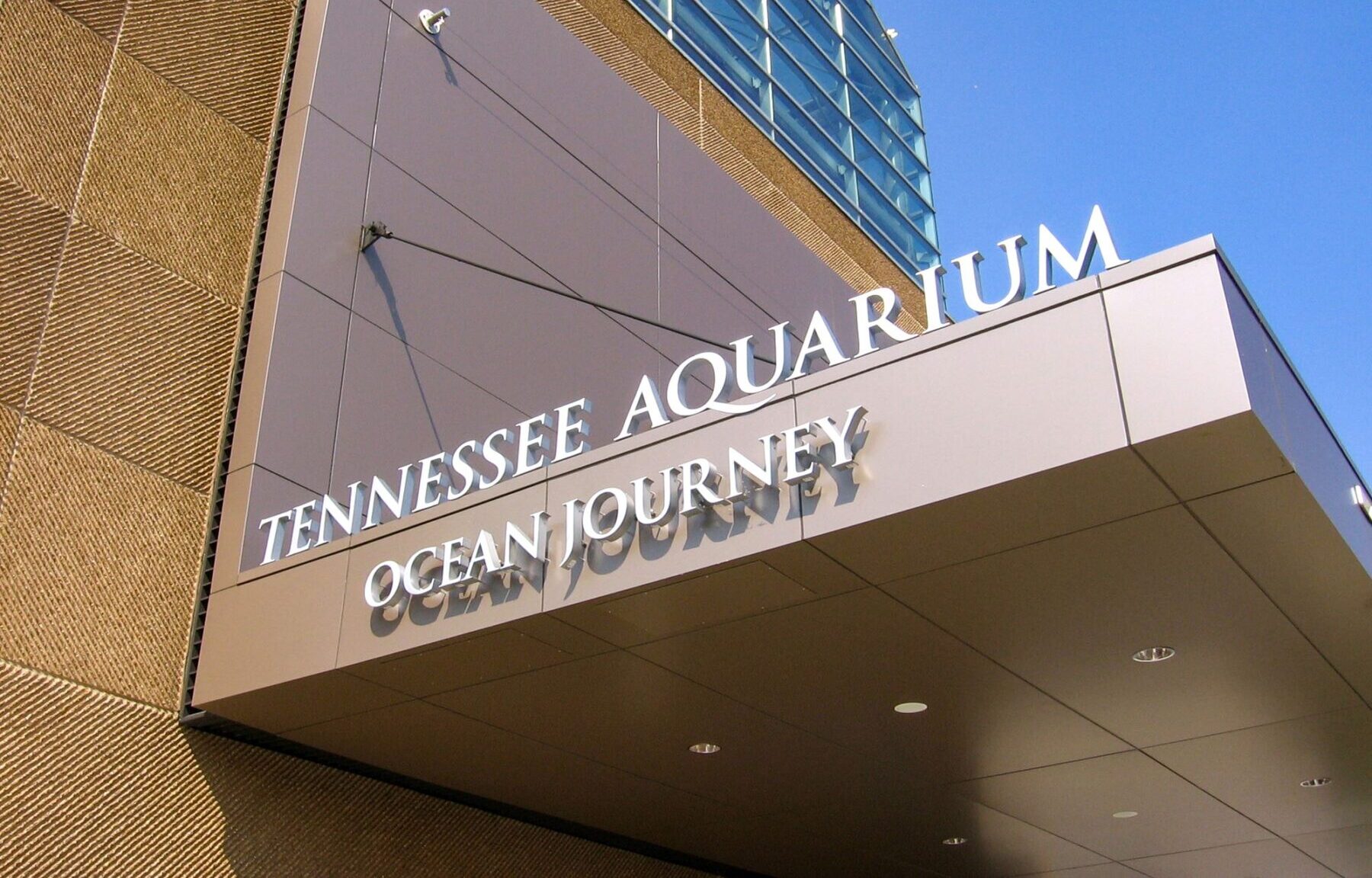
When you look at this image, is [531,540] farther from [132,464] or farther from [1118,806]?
[1118,806]

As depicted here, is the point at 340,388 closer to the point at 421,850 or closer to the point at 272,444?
the point at 272,444

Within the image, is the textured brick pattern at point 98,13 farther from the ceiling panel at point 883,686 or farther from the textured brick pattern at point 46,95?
the ceiling panel at point 883,686

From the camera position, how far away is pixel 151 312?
10844 millimetres

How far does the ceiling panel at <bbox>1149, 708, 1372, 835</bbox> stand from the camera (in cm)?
1022

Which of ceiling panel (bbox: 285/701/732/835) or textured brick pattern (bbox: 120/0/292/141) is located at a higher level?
textured brick pattern (bbox: 120/0/292/141)

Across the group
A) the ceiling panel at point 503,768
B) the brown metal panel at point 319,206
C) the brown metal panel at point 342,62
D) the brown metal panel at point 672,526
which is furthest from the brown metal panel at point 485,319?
the brown metal panel at point 672,526

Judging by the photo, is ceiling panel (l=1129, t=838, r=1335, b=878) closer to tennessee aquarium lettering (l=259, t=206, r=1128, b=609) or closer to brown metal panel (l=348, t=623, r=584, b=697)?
tennessee aquarium lettering (l=259, t=206, r=1128, b=609)

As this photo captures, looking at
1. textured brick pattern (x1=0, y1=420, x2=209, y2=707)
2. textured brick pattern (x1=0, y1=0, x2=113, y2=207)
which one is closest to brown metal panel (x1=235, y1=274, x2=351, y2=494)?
textured brick pattern (x1=0, y1=420, x2=209, y2=707)

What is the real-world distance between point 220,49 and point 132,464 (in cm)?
462

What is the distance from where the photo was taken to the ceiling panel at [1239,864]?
13555 millimetres

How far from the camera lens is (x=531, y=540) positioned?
837cm

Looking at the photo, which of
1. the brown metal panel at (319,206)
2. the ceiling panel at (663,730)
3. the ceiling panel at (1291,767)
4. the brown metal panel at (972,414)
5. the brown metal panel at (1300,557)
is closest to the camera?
the brown metal panel at (972,414)

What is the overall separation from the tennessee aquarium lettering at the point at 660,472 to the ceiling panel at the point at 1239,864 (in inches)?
320

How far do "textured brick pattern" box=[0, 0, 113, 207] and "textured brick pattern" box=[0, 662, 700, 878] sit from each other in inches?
159
